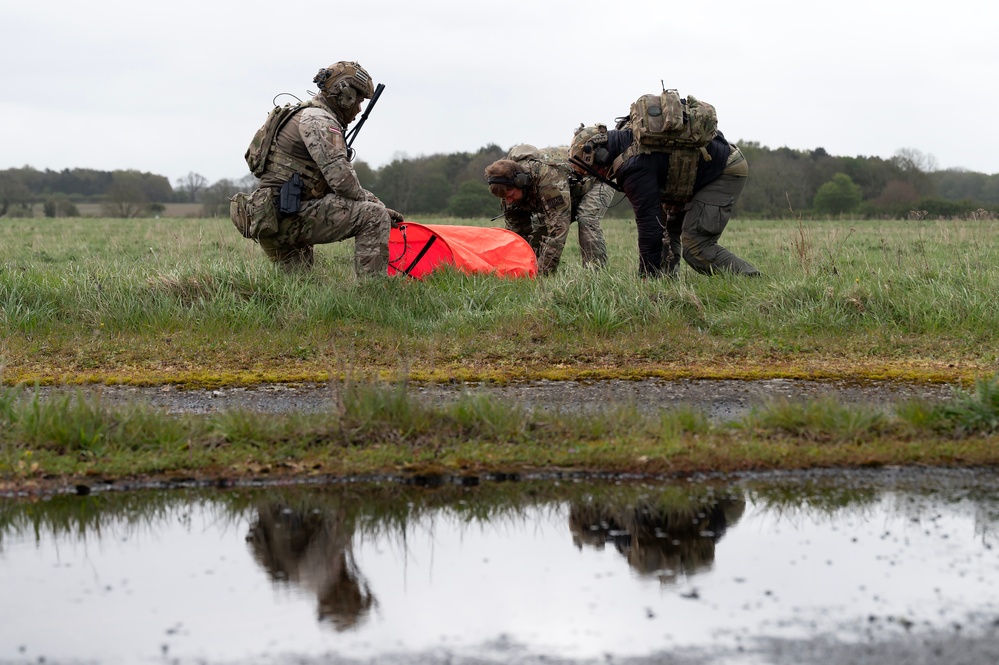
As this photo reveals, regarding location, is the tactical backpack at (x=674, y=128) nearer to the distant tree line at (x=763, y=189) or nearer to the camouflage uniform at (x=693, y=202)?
the camouflage uniform at (x=693, y=202)

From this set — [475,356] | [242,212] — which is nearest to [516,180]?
[242,212]

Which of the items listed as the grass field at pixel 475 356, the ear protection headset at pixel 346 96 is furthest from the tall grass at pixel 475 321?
the ear protection headset at pixel 346 96

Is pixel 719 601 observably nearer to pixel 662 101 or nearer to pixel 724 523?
pixel 724 523

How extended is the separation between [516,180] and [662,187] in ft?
4.89

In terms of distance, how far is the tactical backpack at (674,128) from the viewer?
28.4ft

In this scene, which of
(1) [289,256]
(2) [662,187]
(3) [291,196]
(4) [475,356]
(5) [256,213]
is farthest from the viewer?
(1) [289,256]

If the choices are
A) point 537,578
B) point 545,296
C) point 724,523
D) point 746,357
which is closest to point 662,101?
point 545,296

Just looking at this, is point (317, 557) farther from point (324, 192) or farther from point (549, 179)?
point (549, 179)

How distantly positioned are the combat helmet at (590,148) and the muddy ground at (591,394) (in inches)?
122

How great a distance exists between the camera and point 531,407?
237 inches

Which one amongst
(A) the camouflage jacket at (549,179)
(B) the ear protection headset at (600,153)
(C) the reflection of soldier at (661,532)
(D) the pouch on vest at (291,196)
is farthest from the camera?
(A) the camouflage jacket at (549,179)

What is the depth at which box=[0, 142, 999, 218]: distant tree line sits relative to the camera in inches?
1426

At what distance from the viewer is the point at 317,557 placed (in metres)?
3.83

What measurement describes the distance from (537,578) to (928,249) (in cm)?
1142
